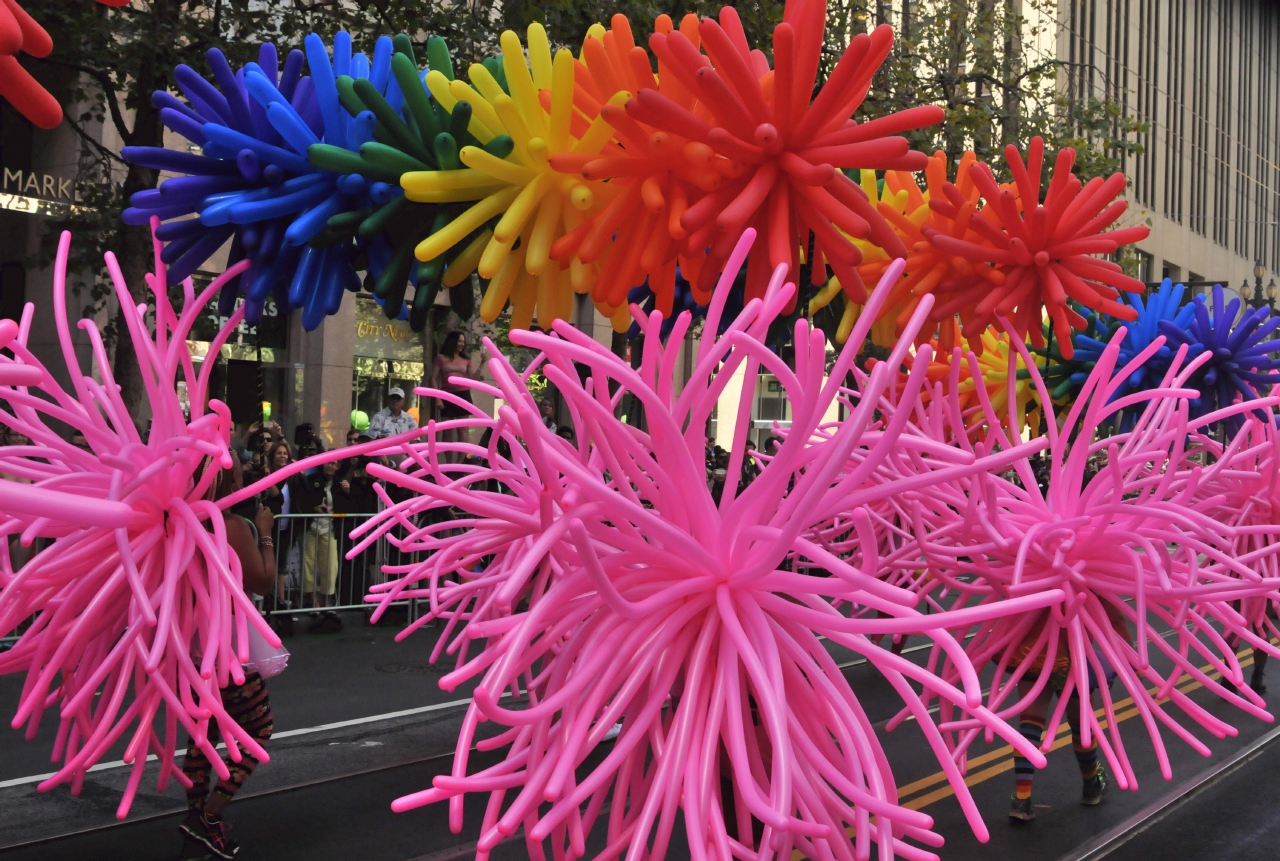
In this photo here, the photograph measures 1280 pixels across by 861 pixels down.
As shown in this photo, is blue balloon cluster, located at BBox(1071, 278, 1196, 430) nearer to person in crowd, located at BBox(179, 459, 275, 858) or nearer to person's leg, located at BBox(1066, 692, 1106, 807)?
person's leg, located at BBox(1066, 692, 1106, 807)

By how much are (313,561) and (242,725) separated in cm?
605

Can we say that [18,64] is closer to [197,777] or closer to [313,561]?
[197,777]

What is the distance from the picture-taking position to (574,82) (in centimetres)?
376

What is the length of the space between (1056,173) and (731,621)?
334 cm

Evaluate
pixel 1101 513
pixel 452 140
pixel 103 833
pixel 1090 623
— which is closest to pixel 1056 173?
pixel 1101 513

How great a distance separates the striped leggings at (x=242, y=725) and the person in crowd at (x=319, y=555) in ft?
19.0

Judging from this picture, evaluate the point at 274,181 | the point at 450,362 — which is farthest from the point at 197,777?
the point at 450,362

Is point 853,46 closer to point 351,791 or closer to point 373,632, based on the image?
point 351,791

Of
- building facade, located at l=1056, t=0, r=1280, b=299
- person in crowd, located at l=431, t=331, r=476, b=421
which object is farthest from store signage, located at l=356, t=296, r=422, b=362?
building facade, located at l=1056, t=0, r=1280, b=299

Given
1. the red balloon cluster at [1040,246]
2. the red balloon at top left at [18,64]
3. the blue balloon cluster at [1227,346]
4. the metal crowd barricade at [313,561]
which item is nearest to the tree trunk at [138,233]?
the metal crowd barricade at [313,561]

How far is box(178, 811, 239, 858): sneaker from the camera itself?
4.74m

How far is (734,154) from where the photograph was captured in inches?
130

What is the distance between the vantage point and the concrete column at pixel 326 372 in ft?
63.0

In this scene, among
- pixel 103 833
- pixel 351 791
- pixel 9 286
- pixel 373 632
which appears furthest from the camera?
pixel 9 286
